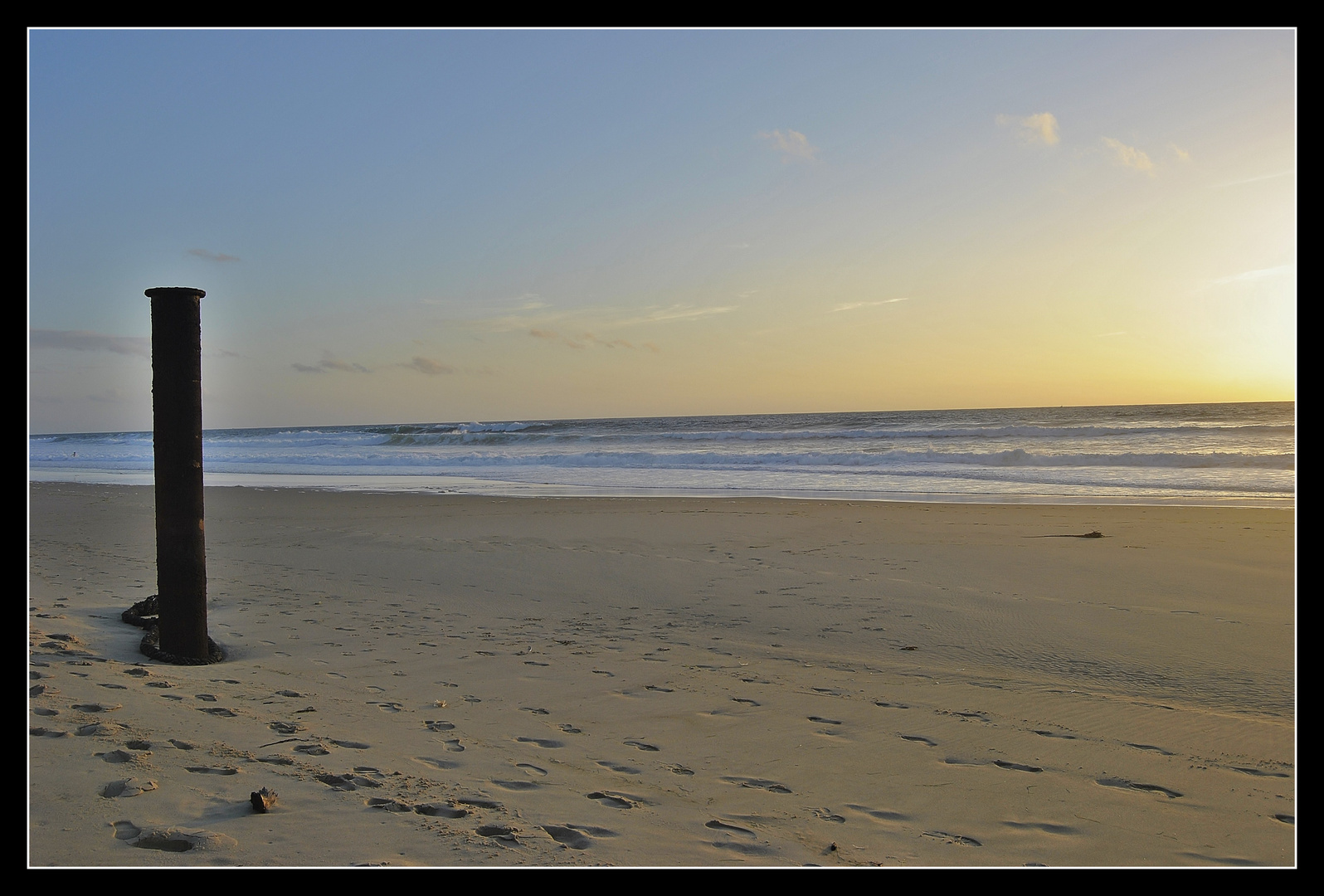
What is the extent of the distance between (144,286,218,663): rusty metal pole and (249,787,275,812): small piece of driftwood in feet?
6.61

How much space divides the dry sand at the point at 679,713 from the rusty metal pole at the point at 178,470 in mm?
215

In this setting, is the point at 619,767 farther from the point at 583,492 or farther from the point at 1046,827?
the point at 583,492

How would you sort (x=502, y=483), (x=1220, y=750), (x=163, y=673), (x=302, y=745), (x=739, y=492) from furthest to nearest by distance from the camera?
(x=502, y=483) → (x=739, y=492) → (x=163, y=673) → (x=1220, y=750) → (x=302, y=745)

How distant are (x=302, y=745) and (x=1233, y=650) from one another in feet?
16.3

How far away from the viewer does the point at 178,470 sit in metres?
4.01

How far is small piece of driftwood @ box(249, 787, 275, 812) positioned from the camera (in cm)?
239

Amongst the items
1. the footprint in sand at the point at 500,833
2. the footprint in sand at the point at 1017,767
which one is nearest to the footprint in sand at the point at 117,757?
the footprint in sand at the point at 500,833

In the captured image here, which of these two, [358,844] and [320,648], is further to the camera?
[320,648]

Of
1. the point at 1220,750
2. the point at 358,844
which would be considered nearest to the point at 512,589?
the point at 358,844

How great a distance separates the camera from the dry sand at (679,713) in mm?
2430

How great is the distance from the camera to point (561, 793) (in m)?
2.72

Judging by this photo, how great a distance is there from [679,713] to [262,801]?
1791mm

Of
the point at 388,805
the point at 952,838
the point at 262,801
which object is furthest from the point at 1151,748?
the point at 262,801

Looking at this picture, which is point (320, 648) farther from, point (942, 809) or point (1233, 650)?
point (1233, 650)
